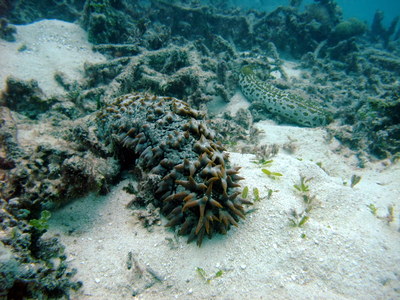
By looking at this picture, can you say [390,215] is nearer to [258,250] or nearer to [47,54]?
[258,250]

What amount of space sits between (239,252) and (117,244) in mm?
1478

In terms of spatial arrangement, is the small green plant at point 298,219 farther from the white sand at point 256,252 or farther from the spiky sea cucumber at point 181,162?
the spiky sea cucumber at point 181,162

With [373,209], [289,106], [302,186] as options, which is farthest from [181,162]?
[289,106]

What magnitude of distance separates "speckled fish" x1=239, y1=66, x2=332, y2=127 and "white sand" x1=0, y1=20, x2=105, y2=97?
213 inches

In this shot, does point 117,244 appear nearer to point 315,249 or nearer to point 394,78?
point 315,249

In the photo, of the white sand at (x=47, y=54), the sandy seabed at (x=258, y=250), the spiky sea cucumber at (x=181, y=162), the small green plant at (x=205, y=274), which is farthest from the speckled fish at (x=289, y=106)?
the white sand at (x=47, y=54)

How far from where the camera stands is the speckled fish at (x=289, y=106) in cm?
578

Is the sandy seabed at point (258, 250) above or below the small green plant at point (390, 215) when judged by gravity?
below

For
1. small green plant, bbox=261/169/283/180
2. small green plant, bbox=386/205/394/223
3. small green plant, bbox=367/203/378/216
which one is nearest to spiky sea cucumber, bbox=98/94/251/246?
small green plant, bbox=261/169/283/180

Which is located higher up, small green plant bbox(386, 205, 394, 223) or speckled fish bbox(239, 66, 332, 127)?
speckled fish bbox(239, 66, 332, 127)

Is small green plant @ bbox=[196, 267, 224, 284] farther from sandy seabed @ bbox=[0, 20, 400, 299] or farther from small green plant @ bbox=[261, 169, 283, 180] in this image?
small green plant @ bbox=[261, 169, 283, 180]

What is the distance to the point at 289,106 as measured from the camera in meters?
5.86

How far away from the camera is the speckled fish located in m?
5.78

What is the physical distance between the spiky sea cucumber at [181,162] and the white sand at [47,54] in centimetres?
355
